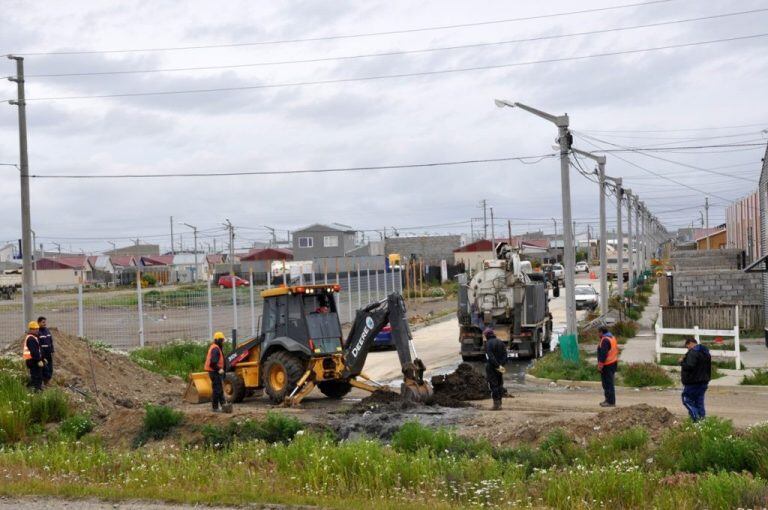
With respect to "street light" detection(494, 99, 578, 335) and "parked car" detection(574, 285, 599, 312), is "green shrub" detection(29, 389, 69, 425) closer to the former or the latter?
"street light" detection(494, 99, 578, 335)

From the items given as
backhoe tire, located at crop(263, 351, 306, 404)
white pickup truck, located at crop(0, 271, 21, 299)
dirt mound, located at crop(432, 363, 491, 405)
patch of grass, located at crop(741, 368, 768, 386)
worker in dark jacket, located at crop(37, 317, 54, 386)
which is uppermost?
white pickup truck, located at crop(0, 271, 21, 299)

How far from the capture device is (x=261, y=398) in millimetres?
22578

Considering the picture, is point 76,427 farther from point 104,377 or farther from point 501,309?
point 501,309

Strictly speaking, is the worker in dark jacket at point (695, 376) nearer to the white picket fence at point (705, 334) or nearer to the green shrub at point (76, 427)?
the white picket fence at point (705, 334)

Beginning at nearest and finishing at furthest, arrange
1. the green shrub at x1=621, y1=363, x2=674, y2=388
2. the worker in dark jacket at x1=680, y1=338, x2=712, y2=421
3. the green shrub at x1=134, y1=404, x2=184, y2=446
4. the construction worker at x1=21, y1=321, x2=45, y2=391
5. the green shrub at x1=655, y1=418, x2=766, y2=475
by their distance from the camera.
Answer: the green shrub at x1=655, y1=418, x2=766, y2=475
the worker in dark jacket at x1=680, y1=338, x2=712, y2=421
the green shrub at x1=134, y1=404, x2=184, y2=446
the construction worker at x1=21, y1=321, x2=45, y2=391
the green shrub at x1=621, y1=363, x2=674, y2=388

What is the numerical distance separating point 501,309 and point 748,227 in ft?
67.2

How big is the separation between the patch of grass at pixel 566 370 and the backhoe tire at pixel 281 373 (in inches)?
292

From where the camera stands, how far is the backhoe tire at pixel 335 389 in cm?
2194

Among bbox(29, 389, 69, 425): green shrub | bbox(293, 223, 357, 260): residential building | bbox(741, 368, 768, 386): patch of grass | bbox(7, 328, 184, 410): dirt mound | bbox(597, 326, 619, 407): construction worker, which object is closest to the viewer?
bbox(29, 389, 69, 425): green shrub

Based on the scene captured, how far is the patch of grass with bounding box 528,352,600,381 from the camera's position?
80.4 feet

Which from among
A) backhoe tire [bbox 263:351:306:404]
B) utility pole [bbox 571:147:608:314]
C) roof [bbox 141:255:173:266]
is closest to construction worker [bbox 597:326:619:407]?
backhoe tire [bbox 263:351:306:404]

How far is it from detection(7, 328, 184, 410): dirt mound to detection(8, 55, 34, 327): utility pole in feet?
4.31

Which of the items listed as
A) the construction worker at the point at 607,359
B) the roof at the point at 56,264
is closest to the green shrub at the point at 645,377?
the construction worker at the point at 607,359

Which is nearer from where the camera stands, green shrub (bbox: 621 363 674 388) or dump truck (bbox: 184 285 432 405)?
dump truck (bbox: 184 285 432 405)
